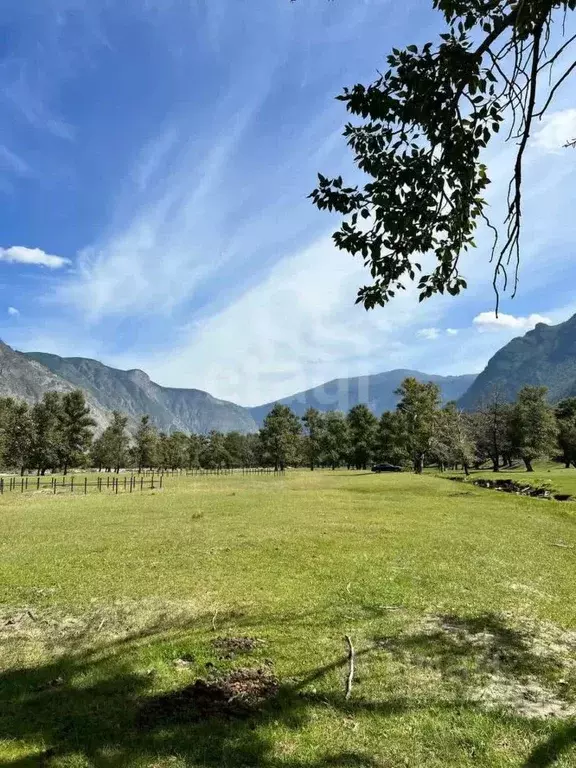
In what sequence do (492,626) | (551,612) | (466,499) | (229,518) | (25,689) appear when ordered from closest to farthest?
(25,689)
(492,626)
(551,612)
(229,518)
(466,499)

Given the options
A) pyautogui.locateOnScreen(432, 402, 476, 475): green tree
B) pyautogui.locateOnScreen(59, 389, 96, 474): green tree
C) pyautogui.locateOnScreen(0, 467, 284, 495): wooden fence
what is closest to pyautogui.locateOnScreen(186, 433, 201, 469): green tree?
pyautogui.locateOnScreen(59, 389, 96, 474): green tree

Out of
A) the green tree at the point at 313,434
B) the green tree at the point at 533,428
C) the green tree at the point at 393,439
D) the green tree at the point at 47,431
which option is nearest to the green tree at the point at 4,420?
the green tree at the point at 47,431

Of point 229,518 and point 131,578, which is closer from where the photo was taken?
point 131,578

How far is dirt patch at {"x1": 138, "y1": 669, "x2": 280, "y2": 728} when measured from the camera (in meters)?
5.35

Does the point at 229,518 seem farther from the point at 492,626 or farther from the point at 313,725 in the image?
the point at 313,725

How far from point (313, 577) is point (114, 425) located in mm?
120505

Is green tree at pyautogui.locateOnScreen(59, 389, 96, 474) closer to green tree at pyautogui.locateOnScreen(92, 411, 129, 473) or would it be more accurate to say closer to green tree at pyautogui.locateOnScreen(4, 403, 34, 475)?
green tree at pyautogui.locateOnScreen(4, 403, 34, 475)

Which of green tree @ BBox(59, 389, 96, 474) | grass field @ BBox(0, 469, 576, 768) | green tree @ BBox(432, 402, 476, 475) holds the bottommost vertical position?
grass field @ BBox(0, 469, 576, 768)

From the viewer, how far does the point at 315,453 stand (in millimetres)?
126375

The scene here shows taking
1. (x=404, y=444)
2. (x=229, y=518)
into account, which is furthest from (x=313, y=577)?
(x=404, y=444)

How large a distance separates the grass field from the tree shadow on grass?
0.02 meters

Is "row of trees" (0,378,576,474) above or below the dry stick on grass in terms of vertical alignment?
above

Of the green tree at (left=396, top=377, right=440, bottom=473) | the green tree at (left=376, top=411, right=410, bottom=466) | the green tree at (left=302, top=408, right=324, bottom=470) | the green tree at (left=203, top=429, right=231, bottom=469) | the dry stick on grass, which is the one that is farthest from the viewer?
the green tree at (left=203, top=429, right=231, bottom=469)

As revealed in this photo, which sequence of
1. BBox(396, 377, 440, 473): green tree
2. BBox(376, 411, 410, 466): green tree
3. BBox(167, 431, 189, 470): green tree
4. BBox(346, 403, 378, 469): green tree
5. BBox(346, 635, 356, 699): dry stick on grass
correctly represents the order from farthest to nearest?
BBox(167, 431, 189, 470): green tree
BBox(346, 403, 378, 469): green tree
BBox(376, 411, 410, 466): green tree
BBox(396, 377, 440, 473): green tree
BBox(346, 635, 356, 699): dry stick on grass
